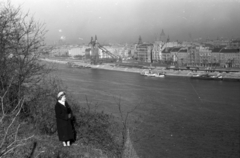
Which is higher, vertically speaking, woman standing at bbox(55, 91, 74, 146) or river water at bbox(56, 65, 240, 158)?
woman standing at bbox(55, 91, 74, 146)

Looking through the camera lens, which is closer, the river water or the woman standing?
the woman standing

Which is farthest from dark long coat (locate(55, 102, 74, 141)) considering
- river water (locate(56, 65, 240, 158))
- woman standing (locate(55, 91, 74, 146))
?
river water (locate(56, 65, 240, 158))

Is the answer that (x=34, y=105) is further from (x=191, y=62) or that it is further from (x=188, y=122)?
(x=191, y=62)

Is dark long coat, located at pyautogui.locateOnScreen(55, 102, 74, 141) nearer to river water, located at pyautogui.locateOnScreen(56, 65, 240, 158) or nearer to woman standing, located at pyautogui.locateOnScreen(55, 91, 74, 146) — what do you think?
woman standing, located at pyautogui.locateOnScreen(55, 91, 74, 146)

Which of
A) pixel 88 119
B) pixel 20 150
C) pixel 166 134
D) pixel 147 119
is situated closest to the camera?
pixel 20 150

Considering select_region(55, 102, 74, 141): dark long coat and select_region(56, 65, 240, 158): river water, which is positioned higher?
select_region(55, 102, 74, 141): dark long coat

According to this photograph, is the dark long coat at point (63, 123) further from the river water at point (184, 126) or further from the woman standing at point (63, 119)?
the river water at point (184, 126)

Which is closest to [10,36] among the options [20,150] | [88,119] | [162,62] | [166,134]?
[88,119]
